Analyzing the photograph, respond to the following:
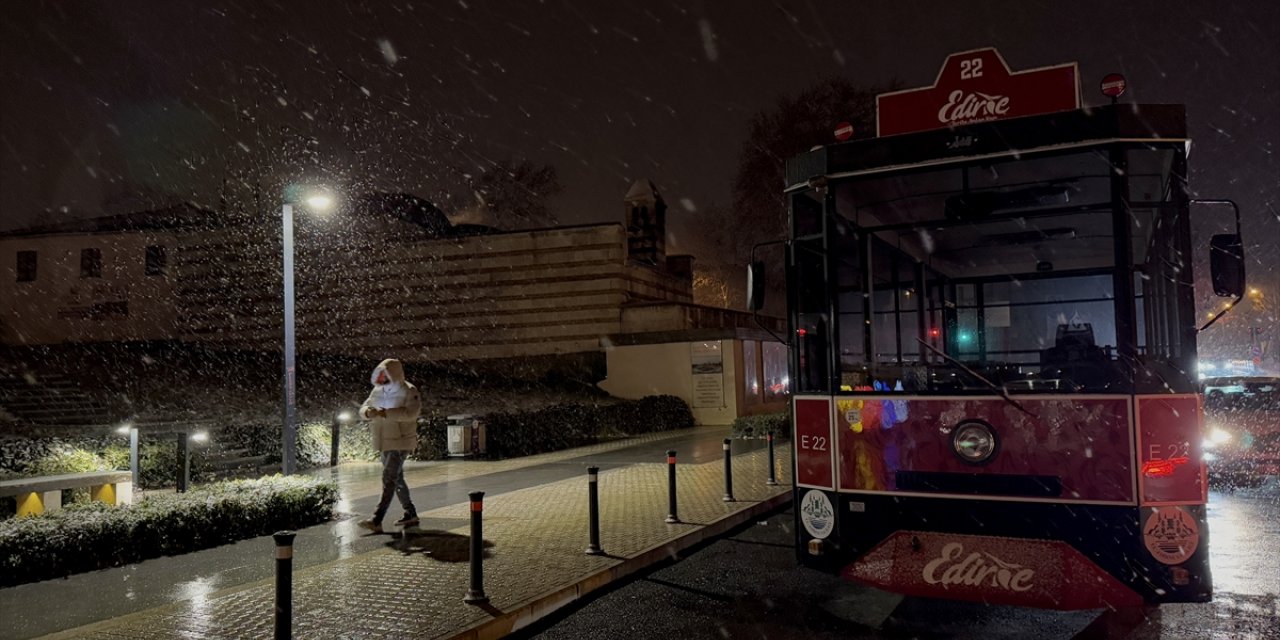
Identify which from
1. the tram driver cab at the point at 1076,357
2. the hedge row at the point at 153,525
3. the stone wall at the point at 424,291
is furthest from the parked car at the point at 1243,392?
the stone wall at the point at 424,291

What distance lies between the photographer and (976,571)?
5367 mm

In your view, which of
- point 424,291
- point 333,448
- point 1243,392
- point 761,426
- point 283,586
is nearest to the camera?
point 283,586

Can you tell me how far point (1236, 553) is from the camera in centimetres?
779

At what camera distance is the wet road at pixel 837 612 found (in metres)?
5.69

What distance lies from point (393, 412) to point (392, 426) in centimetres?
16

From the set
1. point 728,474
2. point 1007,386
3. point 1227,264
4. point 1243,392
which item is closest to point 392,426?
point 728,474

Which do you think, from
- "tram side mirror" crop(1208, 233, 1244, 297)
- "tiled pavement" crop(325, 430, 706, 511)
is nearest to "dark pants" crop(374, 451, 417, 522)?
"tiled pavement" crop(325, 430, 706, 511)

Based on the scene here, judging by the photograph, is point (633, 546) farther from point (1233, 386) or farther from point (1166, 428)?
point (1233, 386)

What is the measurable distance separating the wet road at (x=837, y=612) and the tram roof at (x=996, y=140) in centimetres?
311

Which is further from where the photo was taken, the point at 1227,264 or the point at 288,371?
the point at 288,371

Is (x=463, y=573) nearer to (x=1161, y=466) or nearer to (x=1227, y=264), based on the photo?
(x=1161, y=466)

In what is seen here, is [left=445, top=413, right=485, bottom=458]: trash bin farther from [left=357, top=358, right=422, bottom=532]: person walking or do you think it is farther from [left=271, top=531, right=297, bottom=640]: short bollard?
[left=271, top=531, right=297, bottom=640]: short bollard

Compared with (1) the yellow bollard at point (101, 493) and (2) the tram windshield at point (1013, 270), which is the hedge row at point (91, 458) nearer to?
(1) the yellow bollard at point (101, 493)

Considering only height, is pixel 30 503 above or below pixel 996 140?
below
